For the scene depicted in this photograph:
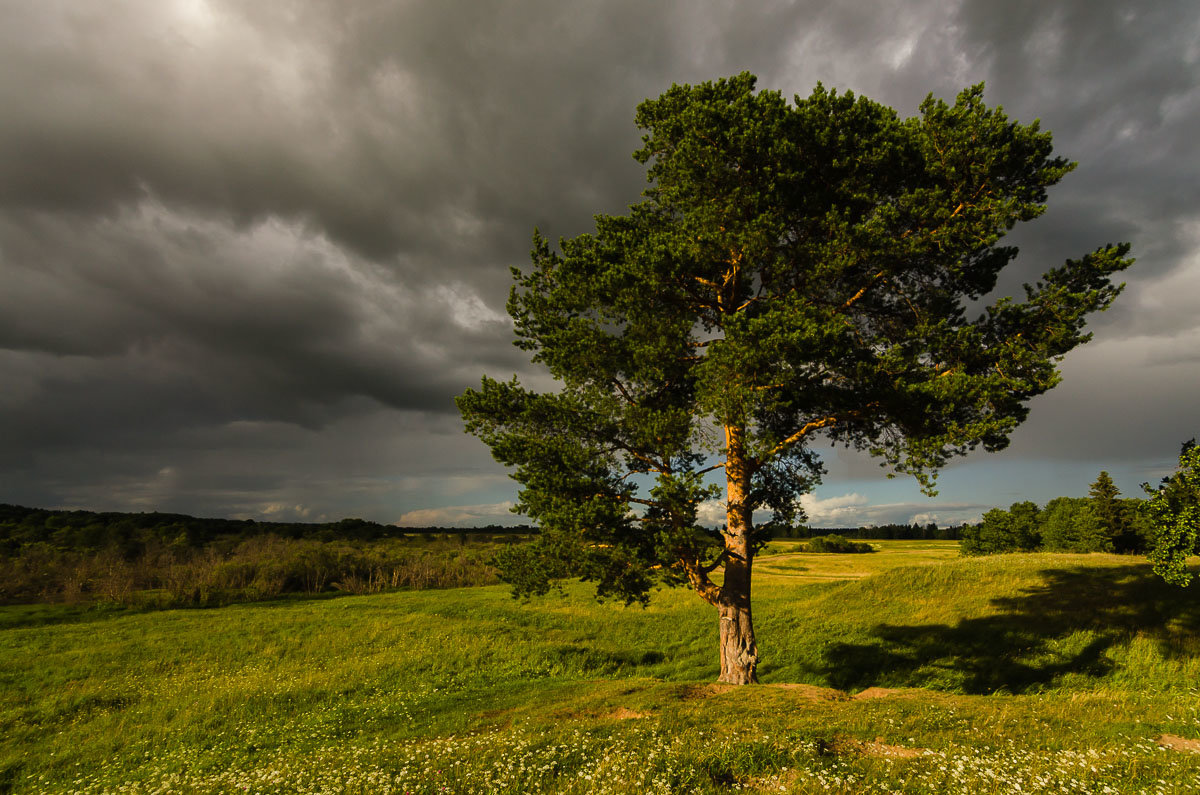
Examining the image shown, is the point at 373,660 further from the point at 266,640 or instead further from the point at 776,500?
the point at 776,500

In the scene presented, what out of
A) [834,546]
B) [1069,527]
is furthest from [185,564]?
[1069,527]

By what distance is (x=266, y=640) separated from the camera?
122 ft

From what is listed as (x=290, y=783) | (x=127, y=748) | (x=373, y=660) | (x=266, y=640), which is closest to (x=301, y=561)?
(x=266, y=640)

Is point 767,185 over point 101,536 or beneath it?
over

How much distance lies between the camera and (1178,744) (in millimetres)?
8391

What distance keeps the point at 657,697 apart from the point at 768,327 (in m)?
10.2

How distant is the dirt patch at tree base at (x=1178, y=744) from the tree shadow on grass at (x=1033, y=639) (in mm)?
11904

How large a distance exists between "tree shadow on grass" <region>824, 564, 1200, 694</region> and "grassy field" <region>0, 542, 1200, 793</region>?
0.42ft

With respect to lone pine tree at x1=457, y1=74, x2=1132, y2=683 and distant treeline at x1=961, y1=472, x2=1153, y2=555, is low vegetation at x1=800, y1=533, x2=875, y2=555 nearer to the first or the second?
distant treeline at x1=961, y1=472, x2=1153, y2=555

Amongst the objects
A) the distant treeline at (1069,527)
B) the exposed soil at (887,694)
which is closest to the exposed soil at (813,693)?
the exposed soil at (887,694)

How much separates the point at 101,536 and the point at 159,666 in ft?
347

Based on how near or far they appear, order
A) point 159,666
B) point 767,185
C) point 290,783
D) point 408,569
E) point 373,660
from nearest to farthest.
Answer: point 290,783 < point 767,185 < point 373,660 < point 159,666 < point 408,569

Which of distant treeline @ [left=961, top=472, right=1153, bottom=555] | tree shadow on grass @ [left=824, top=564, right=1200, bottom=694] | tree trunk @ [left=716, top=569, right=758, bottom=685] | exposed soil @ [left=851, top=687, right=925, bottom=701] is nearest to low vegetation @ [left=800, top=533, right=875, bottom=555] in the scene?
distant treeline @ [left=961, top=472, right=1153, bottom=555]

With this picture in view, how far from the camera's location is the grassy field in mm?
7996
